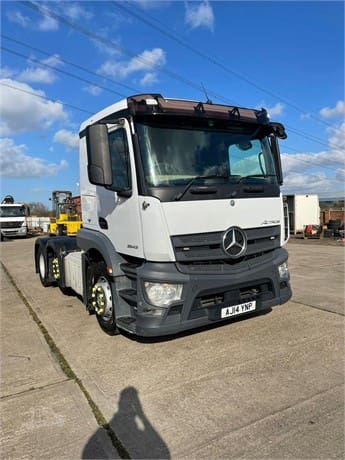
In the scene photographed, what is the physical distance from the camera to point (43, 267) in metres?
7.80

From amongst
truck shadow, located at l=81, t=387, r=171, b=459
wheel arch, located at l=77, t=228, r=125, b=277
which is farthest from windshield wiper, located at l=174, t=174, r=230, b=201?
truck shadow, located at l=81, t=387, r=171, b=459

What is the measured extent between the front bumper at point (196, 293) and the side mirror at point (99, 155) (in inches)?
39.3

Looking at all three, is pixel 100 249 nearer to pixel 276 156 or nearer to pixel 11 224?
pixel 276 156

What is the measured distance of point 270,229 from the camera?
4402mm

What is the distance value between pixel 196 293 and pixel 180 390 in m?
0.91

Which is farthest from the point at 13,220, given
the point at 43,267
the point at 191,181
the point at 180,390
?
the point at 180,390

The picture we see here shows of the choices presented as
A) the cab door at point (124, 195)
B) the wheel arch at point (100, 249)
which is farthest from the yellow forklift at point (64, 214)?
the cab door at point (124, 195)

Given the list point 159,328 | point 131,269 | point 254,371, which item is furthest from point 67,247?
point 254,371

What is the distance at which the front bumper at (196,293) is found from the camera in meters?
3.60

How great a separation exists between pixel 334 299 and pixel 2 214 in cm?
2559

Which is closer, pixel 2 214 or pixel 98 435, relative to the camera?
pixel 98 435

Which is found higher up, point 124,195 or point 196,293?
point 124,195

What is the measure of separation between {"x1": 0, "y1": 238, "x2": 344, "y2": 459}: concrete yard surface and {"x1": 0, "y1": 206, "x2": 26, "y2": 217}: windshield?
23421mm

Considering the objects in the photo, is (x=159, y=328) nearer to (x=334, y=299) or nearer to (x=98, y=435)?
(x=98, y=435)
